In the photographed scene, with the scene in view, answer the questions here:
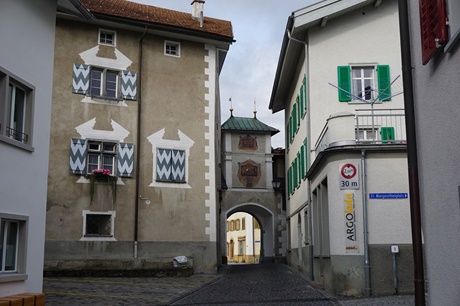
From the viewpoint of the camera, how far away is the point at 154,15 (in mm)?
25328

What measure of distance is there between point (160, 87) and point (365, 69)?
8.13m

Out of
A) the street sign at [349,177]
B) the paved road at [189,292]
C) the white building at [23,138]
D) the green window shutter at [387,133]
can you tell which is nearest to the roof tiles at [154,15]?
the green window shutter at [387,133]

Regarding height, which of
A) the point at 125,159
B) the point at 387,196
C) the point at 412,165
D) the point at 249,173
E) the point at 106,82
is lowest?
the point at 412,165

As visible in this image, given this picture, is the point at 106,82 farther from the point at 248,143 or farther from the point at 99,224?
the point at 248,143

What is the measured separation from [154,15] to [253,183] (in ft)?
52.6

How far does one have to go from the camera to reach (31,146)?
1180 centimetres

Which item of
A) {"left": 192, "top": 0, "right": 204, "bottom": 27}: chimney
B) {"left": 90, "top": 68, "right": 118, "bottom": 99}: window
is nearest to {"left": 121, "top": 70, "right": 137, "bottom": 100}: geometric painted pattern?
{"left": 90, "top": 68, "right": 118, "bottom": 99}: window

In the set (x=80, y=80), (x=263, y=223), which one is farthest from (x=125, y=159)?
(x=263, y=223)

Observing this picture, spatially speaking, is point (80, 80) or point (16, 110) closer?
point (16, 110)

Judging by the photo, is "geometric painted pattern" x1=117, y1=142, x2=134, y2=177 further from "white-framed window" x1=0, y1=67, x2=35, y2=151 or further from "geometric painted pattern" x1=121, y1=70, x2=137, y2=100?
"white-framed window" x1=0, y1=67, x2=35, y2=151

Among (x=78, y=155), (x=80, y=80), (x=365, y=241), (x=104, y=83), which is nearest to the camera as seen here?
(x=365, y=241)

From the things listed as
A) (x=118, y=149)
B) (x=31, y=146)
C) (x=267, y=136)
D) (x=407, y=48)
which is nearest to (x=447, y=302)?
(x=407, y=48)

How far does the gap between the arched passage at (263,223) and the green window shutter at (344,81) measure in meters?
18.4

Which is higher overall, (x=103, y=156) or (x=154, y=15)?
(x=154, y=15)
